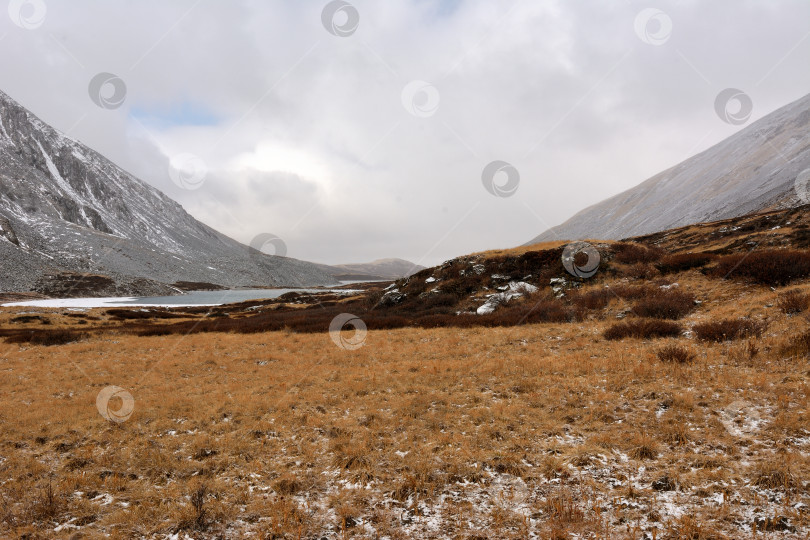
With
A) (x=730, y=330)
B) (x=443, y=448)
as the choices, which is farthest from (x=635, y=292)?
(x=443, y=448)

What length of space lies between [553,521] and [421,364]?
1084cm

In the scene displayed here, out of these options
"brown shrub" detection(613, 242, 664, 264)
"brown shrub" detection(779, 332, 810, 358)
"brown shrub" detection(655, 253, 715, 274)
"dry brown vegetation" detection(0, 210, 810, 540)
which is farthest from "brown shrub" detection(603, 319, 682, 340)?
"brown shrub" detection(613, 242, 664, 264)

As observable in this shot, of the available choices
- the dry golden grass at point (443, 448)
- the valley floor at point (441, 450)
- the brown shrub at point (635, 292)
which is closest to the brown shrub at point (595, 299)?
the brown shrub at point (635, 292)

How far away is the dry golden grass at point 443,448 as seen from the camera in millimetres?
6383

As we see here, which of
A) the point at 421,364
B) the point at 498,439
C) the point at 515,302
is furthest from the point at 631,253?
the point at 498,439

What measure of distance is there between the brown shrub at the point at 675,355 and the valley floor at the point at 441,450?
1.73 ft

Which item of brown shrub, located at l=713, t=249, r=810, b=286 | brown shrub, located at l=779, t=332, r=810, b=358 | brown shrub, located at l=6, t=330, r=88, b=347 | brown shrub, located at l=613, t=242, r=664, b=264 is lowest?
brown shrub, located at l=779, t=332, r=810, b=358

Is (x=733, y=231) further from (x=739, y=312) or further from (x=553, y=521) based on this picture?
(x=553, y=521)

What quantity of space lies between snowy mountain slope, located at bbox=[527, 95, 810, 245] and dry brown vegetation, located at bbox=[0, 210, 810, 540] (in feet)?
274

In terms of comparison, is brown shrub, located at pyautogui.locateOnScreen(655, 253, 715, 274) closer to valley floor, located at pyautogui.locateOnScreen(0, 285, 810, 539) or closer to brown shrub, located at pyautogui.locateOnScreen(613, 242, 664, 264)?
brown shrub, located at pyautogui.locateOnScreen(613, 242, 664, 264)

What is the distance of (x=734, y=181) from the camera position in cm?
12012

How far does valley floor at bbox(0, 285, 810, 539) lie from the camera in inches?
251

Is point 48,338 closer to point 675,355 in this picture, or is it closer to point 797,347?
point 675,355

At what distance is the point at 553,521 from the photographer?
239 inches
